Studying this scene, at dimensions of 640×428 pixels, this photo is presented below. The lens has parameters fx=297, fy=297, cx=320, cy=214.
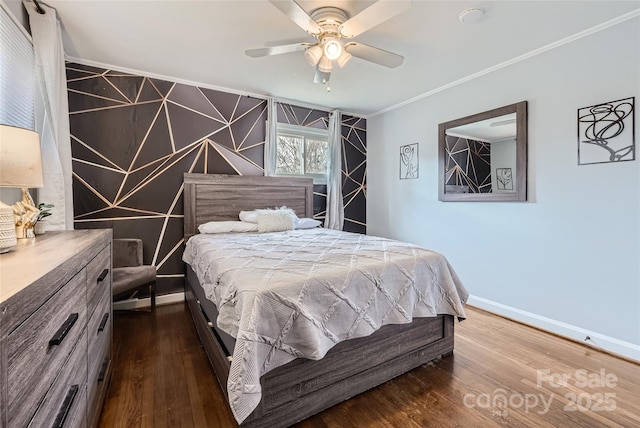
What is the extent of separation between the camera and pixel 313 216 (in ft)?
14.8

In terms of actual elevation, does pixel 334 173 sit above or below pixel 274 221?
above

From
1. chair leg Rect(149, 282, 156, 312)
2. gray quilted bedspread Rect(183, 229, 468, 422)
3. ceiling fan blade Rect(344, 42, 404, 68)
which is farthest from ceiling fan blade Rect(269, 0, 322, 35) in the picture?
chair leg Rect(149, 282, 156, 312)

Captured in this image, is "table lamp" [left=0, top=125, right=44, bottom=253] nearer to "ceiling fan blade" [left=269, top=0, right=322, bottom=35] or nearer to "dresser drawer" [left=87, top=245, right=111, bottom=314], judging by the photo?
"dresser drawer" [left=87, top=245, right=111, bottom=314]

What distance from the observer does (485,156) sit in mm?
3285

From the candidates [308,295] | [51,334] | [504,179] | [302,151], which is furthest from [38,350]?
[302,151]

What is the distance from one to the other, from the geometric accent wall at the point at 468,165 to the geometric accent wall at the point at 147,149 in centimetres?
261

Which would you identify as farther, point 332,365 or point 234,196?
point 234,196

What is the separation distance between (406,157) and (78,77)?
12.9 ft

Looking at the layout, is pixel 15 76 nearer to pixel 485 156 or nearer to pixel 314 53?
pixel 314 53

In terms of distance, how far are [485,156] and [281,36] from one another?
2.45 meters

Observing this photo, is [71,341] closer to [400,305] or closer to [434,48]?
[400,305]

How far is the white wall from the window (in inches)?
64.4

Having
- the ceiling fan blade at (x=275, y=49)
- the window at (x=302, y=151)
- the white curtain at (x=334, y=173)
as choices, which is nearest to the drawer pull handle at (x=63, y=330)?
the ceiling fan blade at (x=275, y=49)

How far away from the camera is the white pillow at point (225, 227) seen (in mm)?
3289
